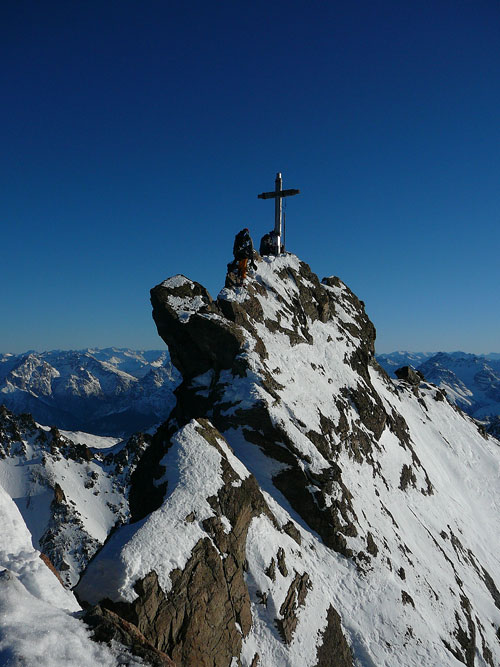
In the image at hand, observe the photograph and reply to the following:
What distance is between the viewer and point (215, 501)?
57.7 feet

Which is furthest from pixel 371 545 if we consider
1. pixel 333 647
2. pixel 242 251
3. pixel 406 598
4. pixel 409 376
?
pixel 409 376

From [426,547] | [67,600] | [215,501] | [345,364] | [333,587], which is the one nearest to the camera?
[67,600]

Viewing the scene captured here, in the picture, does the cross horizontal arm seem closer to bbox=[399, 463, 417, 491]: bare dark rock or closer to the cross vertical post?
the cross vertical post

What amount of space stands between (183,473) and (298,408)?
1560cm

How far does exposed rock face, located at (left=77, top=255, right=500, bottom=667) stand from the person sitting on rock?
1729 mm

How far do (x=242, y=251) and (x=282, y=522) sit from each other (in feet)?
85.4

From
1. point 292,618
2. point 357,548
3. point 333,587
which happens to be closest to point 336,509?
point 357,548

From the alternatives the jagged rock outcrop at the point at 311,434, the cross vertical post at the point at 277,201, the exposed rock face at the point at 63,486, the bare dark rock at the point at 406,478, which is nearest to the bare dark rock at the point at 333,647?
the jagged rock outcrop at the point at 311,434

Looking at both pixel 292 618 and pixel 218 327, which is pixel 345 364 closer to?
Result: pixel 218 327

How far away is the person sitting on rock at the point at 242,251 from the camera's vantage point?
Result: 3962 cm

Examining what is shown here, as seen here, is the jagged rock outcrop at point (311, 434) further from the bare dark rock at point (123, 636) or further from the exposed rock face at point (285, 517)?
the bare dark rock at point (123, 636)

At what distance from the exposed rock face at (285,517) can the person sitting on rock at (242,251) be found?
1.73 meters

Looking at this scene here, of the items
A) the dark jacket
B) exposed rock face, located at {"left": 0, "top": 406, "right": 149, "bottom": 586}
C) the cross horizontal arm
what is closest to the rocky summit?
the dark jacket

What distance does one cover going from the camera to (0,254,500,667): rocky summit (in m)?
13.8
